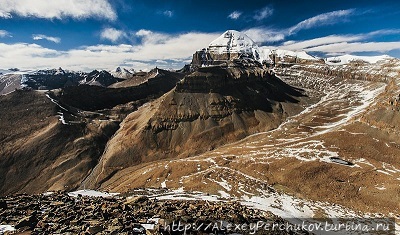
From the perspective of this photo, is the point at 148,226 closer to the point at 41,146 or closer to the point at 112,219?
the point at 112,219

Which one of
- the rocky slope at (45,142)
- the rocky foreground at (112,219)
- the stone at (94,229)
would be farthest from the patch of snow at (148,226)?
the rocky slope at (45,142)

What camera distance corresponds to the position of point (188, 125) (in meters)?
164

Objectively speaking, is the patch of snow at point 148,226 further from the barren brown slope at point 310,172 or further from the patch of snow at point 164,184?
the patch of snow at point 164,184

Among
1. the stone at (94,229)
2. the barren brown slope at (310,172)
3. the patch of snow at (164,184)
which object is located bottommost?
the patch of snow at (164,184)

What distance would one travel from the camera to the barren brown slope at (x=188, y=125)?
14425 centimetres

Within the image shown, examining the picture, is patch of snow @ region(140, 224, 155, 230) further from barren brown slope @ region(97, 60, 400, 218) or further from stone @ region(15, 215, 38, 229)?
barren brown slope @ region(97, 60, 400, 218)

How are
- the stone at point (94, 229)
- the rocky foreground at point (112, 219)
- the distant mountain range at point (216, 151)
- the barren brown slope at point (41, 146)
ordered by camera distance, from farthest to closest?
1. the barren brown slope at point (41, 146)
2. the distant mountain range at point (216, 151)
3. the rocky foreground at point (112, 219)
4. the stone at point (94, 229)

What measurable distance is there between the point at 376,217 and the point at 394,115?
8184 cm

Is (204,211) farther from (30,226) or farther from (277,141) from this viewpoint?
(277,141)

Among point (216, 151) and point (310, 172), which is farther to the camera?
point (216, 151)

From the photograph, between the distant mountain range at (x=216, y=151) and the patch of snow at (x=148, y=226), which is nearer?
the patch of snow at (x=148, y=226)

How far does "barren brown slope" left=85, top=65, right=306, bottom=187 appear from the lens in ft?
473

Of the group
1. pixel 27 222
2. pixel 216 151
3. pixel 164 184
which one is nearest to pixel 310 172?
pixel 164 184

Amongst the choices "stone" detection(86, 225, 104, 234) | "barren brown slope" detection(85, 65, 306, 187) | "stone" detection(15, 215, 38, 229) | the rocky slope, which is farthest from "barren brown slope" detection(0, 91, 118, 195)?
"stone" detection(86, 225, 104, 234)
